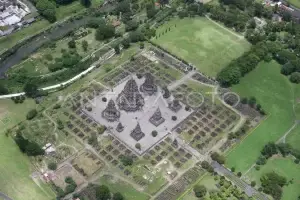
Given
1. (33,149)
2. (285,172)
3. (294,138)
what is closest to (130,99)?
(33,149)

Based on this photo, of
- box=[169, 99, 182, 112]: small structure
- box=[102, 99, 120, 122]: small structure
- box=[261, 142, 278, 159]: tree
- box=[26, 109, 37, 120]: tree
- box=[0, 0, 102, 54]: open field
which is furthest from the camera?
box=[0, 0, 102, 54]: open field

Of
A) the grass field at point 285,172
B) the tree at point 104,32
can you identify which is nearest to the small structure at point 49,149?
the tree at point 104,32

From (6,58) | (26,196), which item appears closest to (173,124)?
(26,196)

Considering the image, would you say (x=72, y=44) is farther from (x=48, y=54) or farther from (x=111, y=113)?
(x=111, y=113)

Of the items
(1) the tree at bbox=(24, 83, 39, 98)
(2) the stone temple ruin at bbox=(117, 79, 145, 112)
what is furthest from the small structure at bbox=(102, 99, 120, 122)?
Result: (1) the tree at bbox=(24, 83, 39, 98)

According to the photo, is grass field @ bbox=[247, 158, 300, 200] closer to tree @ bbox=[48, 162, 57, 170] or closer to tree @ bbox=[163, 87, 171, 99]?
tree @ bbox=[163, 87, 171, 99]
